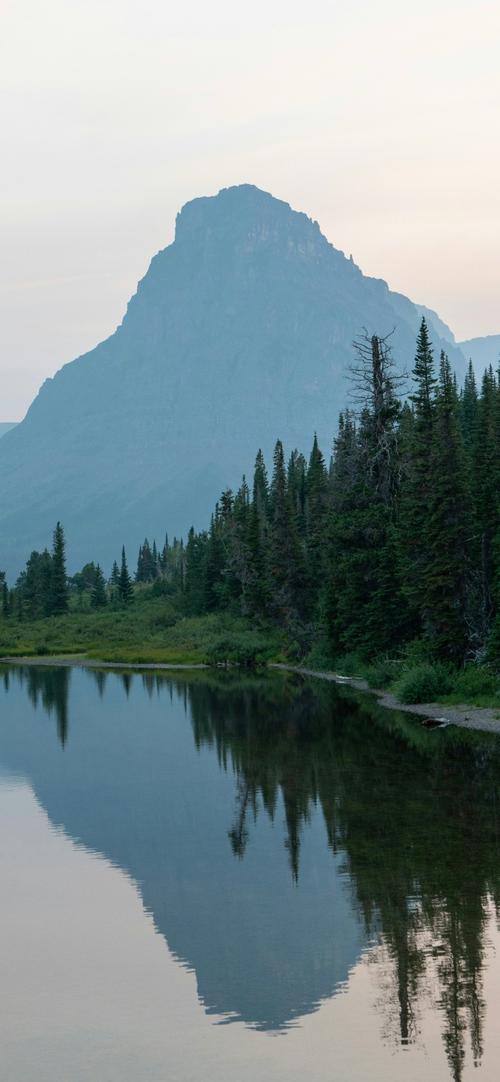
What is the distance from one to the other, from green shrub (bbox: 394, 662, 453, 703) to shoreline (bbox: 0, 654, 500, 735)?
329mm

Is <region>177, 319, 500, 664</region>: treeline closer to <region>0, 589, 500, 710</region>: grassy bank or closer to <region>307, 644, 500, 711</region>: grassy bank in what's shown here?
<region>307, 644, 500, 711</region>: grassy bank

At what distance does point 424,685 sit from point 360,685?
12422 millimetres

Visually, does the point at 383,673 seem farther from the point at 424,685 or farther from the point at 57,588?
the point at 57,588

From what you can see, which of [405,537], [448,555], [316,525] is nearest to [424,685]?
[448,555]

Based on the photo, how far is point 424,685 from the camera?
5044 centimetres

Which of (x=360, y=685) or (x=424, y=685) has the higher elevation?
(x=424, y=685)

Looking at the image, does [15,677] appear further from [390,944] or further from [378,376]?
[390,944]

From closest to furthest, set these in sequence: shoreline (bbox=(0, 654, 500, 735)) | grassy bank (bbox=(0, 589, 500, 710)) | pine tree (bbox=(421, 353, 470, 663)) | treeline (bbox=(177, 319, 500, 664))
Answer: shoreline (bbox=(0, 654, 500, 735)) → grassy bank (bbox=(0, 589, 500, 710)) → pine tree (bbox=(421, 353, 470, 663)) → treeline (bbox=(177, 319, 500, 664))

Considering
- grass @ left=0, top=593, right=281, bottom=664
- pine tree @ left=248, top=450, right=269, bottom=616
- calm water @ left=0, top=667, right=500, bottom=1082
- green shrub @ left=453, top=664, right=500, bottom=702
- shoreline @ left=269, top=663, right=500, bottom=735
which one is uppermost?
pine tree @ left=248, top=450, right=269, bottom=616

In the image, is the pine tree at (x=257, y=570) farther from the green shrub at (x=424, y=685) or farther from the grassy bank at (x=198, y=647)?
the green shrub at (x=424, y=685)

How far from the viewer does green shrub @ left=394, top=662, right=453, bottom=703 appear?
5012cm

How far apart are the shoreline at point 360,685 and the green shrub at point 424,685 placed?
33cm

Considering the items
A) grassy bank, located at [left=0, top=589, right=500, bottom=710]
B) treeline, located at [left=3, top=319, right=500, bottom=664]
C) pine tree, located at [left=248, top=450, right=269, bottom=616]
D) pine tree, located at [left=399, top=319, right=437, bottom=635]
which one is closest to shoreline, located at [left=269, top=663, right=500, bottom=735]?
grassy bank, located at [left=0, top=589, right=500, bottom=710]

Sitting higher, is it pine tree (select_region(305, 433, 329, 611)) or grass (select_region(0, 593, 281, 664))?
pine tree (select_region(305, 433, 329, 611))
